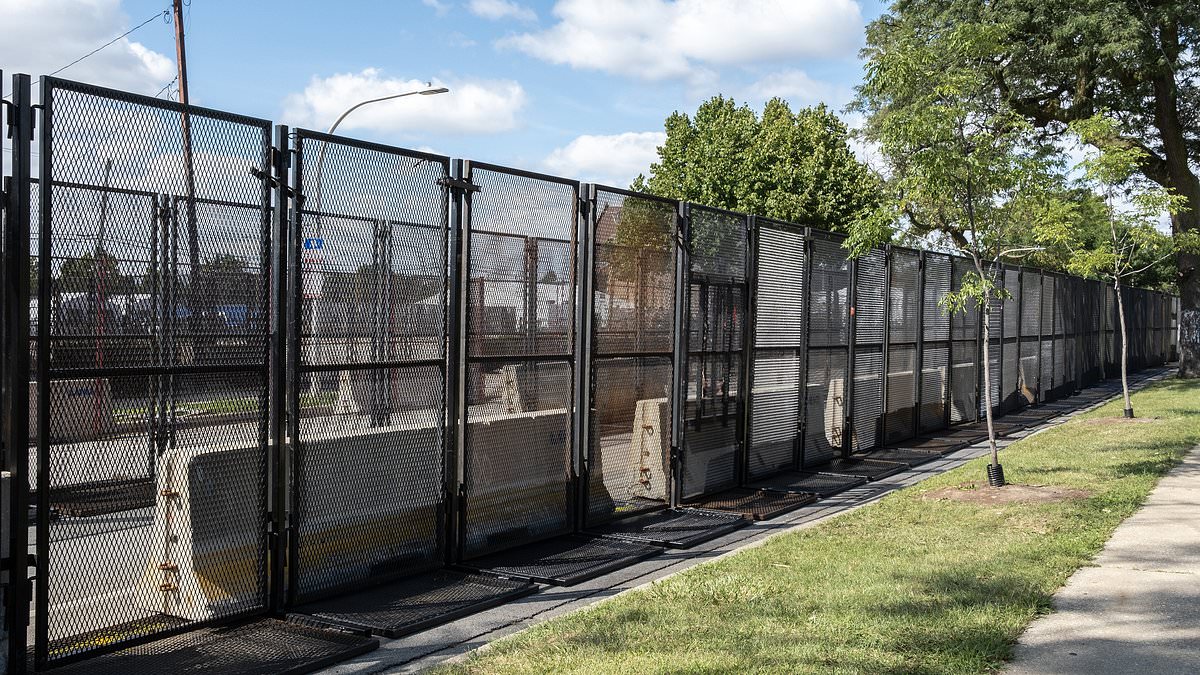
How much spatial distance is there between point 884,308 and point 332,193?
10.2 metres

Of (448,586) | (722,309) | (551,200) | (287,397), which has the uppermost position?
(551,200)

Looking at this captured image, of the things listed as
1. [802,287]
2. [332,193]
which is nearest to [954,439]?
[802,287]

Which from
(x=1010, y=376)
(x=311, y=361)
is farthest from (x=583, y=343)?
(x=1010, y=376)

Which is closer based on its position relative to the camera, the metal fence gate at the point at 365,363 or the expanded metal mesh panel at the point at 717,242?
the metal fence gate at the point at 365,363

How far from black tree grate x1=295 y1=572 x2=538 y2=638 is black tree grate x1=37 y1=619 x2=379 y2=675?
19 centimetres

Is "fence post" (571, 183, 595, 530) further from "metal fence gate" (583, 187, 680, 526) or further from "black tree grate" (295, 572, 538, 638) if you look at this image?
"black tree grate" (295, 572, 538, 638)

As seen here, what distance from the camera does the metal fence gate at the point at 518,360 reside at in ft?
24.8

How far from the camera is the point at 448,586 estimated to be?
22.8ft

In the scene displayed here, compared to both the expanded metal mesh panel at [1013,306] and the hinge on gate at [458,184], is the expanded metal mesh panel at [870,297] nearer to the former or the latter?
the expanded metal mesh panel at [1013,306]

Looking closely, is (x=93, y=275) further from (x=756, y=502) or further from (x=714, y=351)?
(x=756, y=502)

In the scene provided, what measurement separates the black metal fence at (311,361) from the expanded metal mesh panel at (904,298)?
4.87 m

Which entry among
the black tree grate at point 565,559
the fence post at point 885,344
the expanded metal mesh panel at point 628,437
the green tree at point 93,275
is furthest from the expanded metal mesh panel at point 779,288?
the green tree at point 93,275

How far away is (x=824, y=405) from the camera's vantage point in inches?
523

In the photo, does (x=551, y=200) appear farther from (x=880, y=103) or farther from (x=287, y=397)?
(x=880, y=103)
